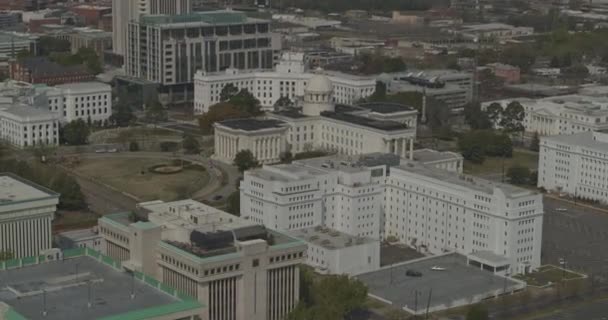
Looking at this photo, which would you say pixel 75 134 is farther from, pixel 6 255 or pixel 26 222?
pixel 6 255

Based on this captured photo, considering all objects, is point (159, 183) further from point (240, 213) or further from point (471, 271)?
point (471, 271)

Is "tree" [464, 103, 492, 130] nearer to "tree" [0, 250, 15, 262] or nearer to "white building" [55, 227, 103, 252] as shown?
"white building" [55, 227, 103, 252]

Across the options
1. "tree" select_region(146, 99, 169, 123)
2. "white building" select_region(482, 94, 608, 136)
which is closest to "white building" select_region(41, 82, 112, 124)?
"tree" select_region(146, 99, 169, 123)

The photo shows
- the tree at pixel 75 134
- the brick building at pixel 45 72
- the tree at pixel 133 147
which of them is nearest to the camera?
the tree at pixel 133 147

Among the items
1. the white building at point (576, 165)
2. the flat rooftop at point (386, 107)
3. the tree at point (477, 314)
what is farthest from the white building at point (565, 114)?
the tree at point (477, 314)

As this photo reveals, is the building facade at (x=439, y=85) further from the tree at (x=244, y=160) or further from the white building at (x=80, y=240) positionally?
the white building at (x=80, y=240)

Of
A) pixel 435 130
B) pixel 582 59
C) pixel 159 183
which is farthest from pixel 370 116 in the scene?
pixel 582 59
